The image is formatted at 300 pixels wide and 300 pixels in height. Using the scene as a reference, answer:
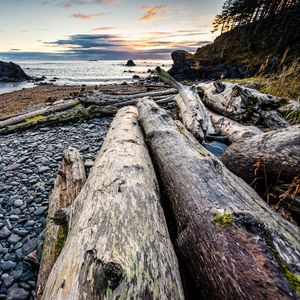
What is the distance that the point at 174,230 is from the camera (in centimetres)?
249

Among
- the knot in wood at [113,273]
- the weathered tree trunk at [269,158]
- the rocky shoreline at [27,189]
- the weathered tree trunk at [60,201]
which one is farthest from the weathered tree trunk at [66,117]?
the knot in wood at [113,273]

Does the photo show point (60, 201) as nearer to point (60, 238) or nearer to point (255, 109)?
point (60, 238)

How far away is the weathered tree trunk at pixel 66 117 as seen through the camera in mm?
7973

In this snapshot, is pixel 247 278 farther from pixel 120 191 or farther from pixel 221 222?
pixel 120 191

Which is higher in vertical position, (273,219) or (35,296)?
(273,219)

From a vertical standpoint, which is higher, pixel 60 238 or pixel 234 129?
pixel 60 238

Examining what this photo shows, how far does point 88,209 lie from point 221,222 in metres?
1.20

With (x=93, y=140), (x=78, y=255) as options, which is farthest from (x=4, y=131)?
(x=78, y=255)

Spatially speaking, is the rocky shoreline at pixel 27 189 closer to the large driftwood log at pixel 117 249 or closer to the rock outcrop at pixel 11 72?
the large driftwood log at pixel 117 249

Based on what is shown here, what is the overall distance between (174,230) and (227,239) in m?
0.85

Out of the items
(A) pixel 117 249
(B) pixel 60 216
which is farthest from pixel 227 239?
(B) pixel 60 216

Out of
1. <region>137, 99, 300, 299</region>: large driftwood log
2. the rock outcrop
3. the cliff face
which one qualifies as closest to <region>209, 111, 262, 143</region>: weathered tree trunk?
<region>137, 99, 300, 299</region>: large driftwood log

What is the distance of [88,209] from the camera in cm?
220

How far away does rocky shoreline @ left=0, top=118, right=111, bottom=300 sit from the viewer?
2.56 metres
